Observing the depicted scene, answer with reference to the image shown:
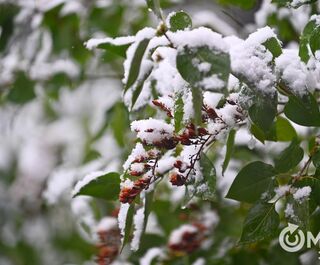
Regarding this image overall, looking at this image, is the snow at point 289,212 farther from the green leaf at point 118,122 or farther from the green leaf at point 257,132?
the green leaf at point 118,122

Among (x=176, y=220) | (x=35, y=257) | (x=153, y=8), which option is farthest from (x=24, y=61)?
(x=35, y=257)

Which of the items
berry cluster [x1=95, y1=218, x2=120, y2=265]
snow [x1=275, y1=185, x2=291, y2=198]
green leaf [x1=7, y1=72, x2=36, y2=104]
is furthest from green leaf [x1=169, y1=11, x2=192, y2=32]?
green leaf [x1=7, y1=72, x2=36, y2=104]

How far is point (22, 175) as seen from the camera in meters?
3.12

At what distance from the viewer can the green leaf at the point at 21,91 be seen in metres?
1.62

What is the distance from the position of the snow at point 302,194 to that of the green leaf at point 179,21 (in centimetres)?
28

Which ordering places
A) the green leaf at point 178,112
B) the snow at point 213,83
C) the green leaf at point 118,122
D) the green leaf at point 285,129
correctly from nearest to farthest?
the snow at point 213,83, the green leaf at point 178,112, the green leaf at point 285,129, the green leaf at point 118,122

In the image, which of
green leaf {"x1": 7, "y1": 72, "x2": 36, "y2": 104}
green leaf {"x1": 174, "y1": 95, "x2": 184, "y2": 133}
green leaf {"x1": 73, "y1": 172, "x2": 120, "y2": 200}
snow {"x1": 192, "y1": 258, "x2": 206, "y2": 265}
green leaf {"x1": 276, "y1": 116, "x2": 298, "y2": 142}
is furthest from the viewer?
green leaf {"x1": 7, "y1": 72, "x2": 36, "y2": 104}

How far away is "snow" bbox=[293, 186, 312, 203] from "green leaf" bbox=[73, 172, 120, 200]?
274 millimetres

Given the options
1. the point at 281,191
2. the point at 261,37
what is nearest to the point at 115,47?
the point at 261,37

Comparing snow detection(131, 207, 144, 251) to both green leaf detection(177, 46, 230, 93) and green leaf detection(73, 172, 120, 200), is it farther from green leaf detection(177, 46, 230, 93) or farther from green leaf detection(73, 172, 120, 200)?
green leaf detection(177, 46, 230, 93)

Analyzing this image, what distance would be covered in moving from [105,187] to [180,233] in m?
0.45

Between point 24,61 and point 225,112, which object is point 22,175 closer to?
point 24,61

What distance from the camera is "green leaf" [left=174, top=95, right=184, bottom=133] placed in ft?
2.43

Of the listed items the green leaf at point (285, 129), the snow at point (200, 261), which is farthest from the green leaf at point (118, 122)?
the green leaf at point (285, 129)
